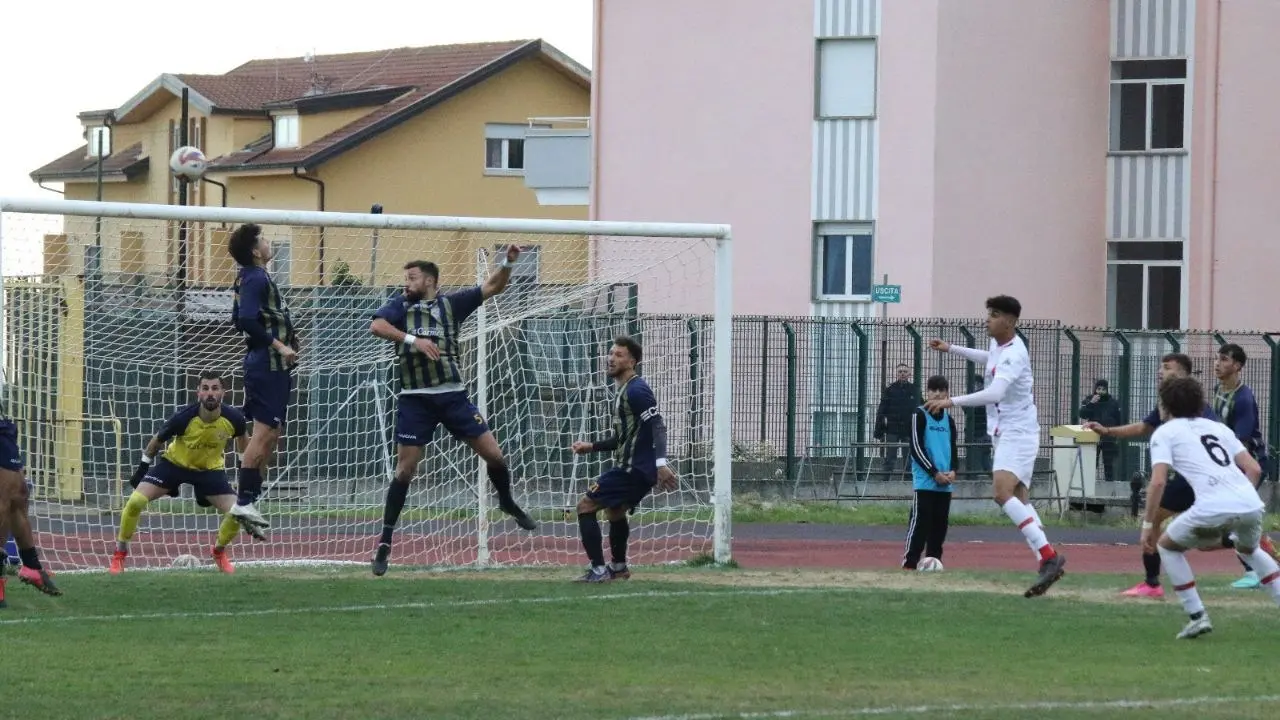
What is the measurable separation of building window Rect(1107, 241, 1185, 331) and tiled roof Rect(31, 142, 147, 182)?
3208 centimetres

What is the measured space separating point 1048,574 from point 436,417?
15.1 feet

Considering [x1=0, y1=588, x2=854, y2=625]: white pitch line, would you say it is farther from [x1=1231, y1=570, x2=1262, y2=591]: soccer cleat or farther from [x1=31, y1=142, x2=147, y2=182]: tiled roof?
[x1=31, y1=142, x2=147, y2=182]: tiled roof

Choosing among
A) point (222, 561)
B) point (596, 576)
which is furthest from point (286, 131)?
point (596, 576)

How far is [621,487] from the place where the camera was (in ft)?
48.6

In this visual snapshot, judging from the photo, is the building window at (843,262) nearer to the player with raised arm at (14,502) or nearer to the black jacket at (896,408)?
the black jacket at (896,408)

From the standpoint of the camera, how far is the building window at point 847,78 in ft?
114

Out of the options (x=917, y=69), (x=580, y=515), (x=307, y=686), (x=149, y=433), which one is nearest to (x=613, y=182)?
(x=917, y=69)

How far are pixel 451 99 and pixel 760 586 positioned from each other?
40207 mm

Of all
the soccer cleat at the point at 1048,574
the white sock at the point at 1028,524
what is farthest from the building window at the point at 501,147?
the soccer cleat at the point at 1048,574

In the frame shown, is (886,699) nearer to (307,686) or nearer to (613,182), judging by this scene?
(307,686)

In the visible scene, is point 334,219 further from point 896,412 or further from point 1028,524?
point 896,412

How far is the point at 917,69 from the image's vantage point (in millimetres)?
34031

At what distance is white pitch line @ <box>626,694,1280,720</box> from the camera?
8.52 metres

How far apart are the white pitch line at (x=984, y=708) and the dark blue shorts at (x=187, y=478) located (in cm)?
867
